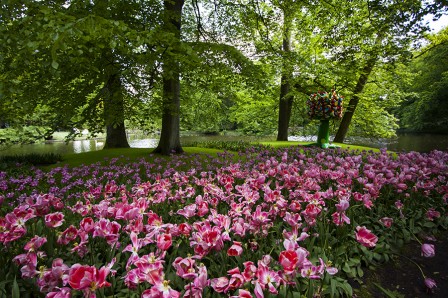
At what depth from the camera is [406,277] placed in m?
3.08

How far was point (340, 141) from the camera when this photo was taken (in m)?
18.0

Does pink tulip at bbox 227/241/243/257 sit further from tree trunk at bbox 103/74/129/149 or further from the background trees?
tree trunk at bbox 103/74/129/149

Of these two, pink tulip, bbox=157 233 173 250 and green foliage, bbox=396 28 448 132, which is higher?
green foliage, bbox=396 28 448 132

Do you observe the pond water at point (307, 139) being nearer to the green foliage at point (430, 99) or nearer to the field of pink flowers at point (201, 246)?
the green foliage at point (430, 99)

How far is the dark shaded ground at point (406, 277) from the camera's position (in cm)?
279

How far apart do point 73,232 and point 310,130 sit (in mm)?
25980

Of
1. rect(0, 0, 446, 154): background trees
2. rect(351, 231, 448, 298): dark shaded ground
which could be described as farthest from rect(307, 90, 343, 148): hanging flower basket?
rect(351, 231, 448, 298): dark shaded ground

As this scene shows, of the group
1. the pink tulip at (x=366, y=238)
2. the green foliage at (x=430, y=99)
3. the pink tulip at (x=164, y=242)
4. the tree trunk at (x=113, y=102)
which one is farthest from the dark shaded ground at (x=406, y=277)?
the green foliage at (x=430, y=99)

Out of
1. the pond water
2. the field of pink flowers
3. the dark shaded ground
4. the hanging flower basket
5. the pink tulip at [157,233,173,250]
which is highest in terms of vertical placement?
the hanging flower basket

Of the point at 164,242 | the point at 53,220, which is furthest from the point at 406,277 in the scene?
the point at 53,220

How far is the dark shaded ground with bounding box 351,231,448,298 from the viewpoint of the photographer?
2787 millimetres

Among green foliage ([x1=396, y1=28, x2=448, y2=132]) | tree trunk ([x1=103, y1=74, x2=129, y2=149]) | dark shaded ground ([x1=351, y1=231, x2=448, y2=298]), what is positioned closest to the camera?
dark shaded ground ([x1=351, y1=231, x2=448, y2=298])

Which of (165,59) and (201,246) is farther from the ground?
(165,59)

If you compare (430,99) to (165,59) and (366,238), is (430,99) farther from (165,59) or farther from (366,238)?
(366,238)
